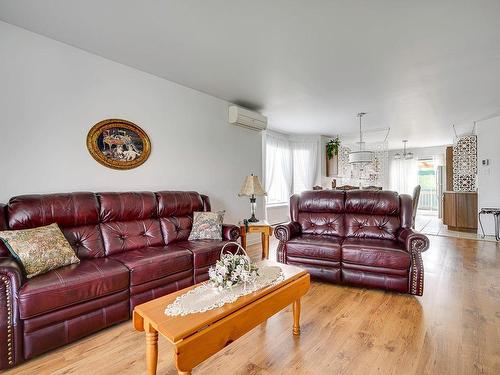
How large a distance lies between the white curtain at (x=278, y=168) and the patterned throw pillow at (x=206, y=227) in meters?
3.07

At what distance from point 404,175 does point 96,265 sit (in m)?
10.2

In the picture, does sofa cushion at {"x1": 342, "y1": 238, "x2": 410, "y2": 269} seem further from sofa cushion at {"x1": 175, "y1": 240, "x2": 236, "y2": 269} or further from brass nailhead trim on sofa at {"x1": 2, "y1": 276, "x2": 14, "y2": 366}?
brass nailhead trim on sofa at {"x1": 2, "y1": 276, "x2": 14, "y2": 366}

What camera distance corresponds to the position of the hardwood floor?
Result: 1.59m

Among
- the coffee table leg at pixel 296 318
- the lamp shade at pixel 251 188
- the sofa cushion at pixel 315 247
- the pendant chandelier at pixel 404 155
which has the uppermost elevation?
the pendant chandelier at pixel 404 155

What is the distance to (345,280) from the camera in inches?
110

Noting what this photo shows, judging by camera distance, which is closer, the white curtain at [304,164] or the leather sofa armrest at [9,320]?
the leather sofa armrest at [9,320]

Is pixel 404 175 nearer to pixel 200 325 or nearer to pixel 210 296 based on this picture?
pixel 210 296

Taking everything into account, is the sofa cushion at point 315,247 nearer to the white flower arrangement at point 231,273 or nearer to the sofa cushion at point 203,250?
the sofa cushion at point 203,250

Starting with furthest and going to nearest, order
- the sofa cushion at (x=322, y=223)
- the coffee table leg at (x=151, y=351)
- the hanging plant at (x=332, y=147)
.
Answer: the hanging plant at (x=332, y=147), the sofa cushion at (x=322, y=223), the coffee table leg at (x=151, y=351)

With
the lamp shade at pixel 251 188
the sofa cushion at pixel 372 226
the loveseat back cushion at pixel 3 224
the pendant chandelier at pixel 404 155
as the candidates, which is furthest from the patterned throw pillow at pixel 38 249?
the pendant chandelier at pixel 404 155

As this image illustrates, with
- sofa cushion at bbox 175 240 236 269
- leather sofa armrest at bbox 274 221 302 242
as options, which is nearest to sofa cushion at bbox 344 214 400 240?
leather sofa armrest at bbox 274 221 302 242

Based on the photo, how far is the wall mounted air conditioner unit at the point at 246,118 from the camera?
14.1 ft

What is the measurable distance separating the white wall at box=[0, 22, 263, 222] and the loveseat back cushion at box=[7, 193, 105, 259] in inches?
12.5

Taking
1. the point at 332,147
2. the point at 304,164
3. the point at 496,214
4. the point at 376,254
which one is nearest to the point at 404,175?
the point at 332,147
